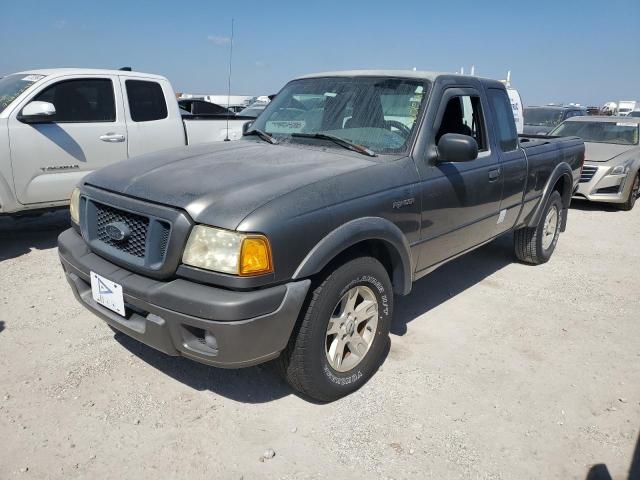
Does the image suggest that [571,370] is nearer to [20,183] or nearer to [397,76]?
[397,76]

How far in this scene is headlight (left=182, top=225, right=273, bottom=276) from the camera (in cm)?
226

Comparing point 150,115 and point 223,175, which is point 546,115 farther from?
point 223,175

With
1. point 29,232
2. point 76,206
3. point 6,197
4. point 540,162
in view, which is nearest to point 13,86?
point 6,197

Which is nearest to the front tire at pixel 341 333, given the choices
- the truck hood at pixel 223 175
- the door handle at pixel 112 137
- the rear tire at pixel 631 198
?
the truck hood at pixel 223 175

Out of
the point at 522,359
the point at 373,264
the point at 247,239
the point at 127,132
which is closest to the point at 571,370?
the point at 522,359

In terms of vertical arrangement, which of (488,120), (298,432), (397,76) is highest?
(397,76)

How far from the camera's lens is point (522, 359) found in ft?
11.6

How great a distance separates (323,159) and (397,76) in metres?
1.02

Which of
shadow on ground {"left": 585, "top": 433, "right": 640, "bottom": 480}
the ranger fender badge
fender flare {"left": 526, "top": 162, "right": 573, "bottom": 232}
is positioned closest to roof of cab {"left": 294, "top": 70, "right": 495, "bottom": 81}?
the ranger fender badge

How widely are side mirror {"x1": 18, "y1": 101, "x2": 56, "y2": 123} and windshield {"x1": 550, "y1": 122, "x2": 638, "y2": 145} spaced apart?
9.09 meters

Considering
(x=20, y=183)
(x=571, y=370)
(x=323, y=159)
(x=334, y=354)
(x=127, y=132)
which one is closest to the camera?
(x=334, y=354)

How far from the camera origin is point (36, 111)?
502 cm

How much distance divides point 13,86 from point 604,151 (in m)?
9.24

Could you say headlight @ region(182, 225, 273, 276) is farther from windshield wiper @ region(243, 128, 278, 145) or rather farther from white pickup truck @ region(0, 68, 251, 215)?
white pickup truck @ region(0, 68, 251, 215)
